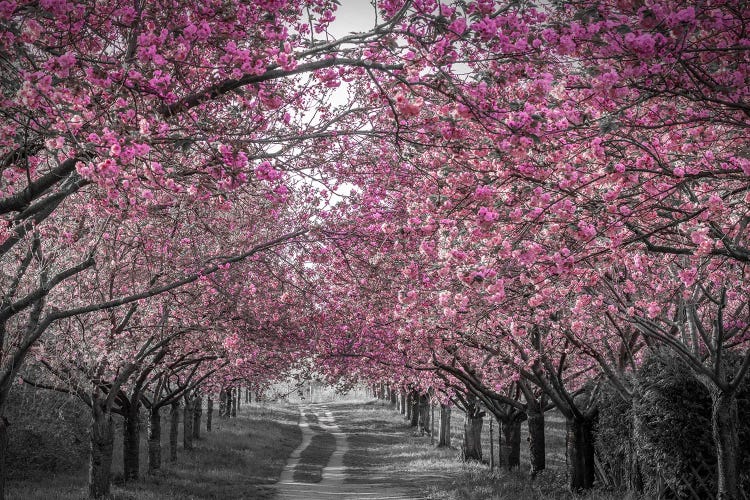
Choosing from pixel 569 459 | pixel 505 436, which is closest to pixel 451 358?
pixel 569 459

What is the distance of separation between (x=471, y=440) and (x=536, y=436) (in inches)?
327

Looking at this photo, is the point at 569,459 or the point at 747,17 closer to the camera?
the point at 747,17

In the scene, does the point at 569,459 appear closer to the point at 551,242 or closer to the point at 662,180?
the point at 551,242

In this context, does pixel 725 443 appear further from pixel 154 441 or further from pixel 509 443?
pixel 154 441

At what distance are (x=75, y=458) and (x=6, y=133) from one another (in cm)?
1953

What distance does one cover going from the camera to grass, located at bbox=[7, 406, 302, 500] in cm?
1636

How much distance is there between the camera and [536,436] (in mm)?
19344

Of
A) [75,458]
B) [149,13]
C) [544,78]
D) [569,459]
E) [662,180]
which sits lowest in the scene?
[75,458]

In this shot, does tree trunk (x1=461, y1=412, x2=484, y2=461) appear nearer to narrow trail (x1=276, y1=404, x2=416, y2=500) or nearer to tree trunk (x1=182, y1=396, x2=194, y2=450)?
narrow trail (x1=276, y1=404, x2=416, y2=500)

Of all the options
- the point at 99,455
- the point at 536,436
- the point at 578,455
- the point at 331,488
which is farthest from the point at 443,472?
the point at 99,455

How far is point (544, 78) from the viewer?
5.83m

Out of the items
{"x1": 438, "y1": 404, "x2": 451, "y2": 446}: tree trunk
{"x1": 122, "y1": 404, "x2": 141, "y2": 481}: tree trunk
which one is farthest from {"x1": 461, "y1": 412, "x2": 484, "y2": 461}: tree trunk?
{"x1": 122, "y1": 404, "x2": 141, "y2": 481}: tree trunk

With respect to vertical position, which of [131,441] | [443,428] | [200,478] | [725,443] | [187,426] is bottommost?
[443,428]

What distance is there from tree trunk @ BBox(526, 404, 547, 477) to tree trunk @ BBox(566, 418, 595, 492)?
7.52 feet
